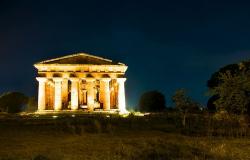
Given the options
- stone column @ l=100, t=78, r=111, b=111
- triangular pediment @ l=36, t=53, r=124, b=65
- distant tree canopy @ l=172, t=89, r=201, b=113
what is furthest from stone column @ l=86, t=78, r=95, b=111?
distant tree canopy @ l=172, t=89, r=201, b=113

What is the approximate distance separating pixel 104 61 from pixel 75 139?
36.7m

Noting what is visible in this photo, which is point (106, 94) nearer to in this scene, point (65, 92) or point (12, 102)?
point (65, 92)

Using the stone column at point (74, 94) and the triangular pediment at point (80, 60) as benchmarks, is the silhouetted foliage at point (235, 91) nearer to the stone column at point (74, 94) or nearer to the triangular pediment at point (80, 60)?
the triangular pediment at point (80, 60)

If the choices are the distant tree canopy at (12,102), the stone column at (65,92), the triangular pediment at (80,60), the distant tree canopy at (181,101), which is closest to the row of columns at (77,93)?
the stone column at (65,92)

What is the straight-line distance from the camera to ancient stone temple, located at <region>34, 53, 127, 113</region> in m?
62.4

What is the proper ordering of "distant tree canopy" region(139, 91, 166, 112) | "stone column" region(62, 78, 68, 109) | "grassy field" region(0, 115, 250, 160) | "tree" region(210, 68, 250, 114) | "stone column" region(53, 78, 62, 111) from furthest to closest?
"distant tree canopy" region(139, 91, 166, 112) → "stone column" region(62, 78, 68, 109) → "stone column" region(53, 78, 62, 111) → "tree" region(210, 68, 250, 114) → "grassy field" region(0, 115, 250, 160)

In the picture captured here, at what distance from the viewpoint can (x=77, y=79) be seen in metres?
62.8

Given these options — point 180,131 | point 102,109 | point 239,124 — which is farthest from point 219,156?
point 102,109

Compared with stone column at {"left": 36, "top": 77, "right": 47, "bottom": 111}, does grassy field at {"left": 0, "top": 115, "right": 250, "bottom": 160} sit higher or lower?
lower

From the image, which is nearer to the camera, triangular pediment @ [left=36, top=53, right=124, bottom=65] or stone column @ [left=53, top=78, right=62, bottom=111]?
triangular pediment @ [left=36, top=53, right=124, bottom=65]

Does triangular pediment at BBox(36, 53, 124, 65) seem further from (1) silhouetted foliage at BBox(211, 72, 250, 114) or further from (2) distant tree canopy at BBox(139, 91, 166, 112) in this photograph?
(1) silhouetted foliage at BBox(211, 72, 250, 114)

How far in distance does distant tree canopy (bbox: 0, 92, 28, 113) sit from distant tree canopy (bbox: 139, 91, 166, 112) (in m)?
18.7

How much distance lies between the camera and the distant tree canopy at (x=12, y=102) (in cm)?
6222

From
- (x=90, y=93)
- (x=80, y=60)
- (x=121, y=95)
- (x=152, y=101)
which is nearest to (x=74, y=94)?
(x=90, y=93)
